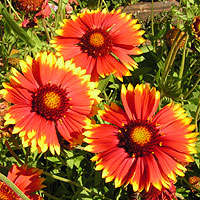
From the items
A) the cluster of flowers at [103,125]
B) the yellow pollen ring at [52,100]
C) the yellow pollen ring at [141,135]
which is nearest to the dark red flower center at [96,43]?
the cluster of flowers at [103,125]

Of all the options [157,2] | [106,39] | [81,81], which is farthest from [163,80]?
[157,2]

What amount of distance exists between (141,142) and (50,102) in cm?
42

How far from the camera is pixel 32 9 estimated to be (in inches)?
59.2

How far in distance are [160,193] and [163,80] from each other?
0.62 metres

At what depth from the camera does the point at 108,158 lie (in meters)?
1.19

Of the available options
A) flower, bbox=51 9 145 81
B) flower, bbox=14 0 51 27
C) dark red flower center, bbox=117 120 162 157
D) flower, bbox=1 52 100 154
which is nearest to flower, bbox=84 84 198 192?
dark red flower center, bbox=117 120 162 157

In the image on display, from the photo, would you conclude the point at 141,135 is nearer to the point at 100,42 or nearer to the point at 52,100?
the point at 52,100

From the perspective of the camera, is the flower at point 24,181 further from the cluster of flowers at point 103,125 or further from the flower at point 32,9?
the flower at point 32,9

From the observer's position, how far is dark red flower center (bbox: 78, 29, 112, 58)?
1559 millimetres

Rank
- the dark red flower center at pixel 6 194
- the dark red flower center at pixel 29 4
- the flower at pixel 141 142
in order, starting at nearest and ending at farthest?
the flower at pixel 141 142
the dark red flower center at pixel 6 194
the dark red flower center at pixel 29 4

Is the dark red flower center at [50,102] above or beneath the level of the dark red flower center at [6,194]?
above

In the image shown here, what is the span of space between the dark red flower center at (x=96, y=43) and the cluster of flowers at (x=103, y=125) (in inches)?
6.9

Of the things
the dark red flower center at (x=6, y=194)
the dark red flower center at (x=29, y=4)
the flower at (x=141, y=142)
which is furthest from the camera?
the dark red flower center at (x=29, y=4)

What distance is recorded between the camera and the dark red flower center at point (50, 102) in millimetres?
1226
